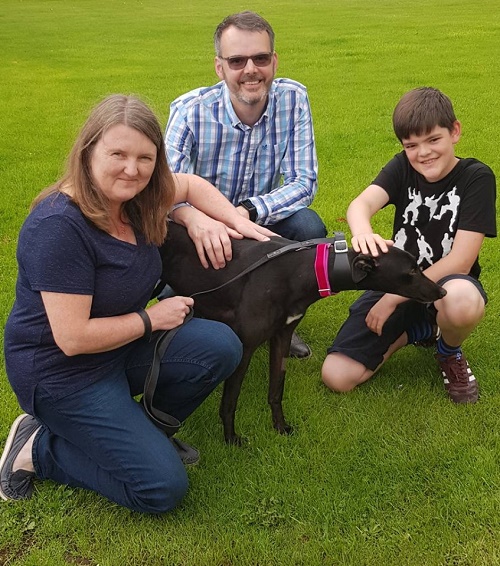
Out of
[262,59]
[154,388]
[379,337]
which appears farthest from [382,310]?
[262,59]

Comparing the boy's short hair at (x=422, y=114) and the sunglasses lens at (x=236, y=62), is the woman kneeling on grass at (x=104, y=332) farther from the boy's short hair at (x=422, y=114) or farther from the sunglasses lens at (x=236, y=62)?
the boy's short hair at (x=422, y=114)

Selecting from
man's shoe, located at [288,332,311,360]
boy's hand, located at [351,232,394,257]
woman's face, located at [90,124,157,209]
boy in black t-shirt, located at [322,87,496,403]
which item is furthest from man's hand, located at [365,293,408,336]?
woman's face, located at [90,124,157,209]

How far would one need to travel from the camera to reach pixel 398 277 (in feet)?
11.7

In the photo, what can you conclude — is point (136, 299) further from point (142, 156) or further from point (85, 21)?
point (85, 21)

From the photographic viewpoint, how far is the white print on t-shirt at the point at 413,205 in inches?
160

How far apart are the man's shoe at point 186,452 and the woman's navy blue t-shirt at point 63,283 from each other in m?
0.63

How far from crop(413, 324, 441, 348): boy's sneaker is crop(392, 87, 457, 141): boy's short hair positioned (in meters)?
1.17

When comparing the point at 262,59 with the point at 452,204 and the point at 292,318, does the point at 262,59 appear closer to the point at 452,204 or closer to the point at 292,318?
the point at 452,204

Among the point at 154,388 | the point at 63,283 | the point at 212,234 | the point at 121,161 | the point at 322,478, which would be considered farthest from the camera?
the point at 212,234

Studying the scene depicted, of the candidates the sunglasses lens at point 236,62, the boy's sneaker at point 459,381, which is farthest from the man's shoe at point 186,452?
the sunglasses lens at point 236,62

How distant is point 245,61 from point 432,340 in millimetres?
2108

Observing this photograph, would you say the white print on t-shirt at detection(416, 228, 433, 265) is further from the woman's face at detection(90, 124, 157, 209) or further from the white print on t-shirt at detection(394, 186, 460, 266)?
the woman's face at detection(90, 124, 157, 209)

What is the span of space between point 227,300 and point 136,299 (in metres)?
0.71

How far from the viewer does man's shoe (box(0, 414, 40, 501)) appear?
328cm
